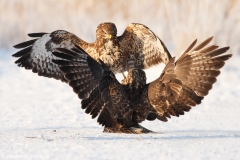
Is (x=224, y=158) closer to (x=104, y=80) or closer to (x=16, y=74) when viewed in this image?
(x=104, y=80)

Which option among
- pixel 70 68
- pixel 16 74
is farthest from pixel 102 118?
pixel 16 74

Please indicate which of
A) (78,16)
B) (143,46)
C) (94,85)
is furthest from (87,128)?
(78,16)

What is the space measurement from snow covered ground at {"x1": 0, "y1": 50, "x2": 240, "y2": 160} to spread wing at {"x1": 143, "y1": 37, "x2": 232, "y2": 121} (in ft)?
1.16

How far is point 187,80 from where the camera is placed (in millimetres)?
7012

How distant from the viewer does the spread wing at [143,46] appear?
8.38m

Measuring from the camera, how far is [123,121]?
279 inches

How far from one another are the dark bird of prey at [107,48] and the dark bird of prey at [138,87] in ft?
3.40

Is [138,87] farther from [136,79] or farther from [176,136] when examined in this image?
[176,136]

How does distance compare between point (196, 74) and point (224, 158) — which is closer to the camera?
point (224, 158)

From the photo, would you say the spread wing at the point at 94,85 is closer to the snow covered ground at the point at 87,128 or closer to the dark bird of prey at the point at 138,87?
the dark bird of prey at the point at 138,87

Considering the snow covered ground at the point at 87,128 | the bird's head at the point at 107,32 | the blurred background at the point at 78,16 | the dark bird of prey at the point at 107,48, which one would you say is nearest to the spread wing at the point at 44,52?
the dark bird of prey at the point at 107,48

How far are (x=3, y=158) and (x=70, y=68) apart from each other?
1558mm

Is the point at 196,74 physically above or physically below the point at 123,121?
above

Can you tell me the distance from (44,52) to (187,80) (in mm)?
2284
